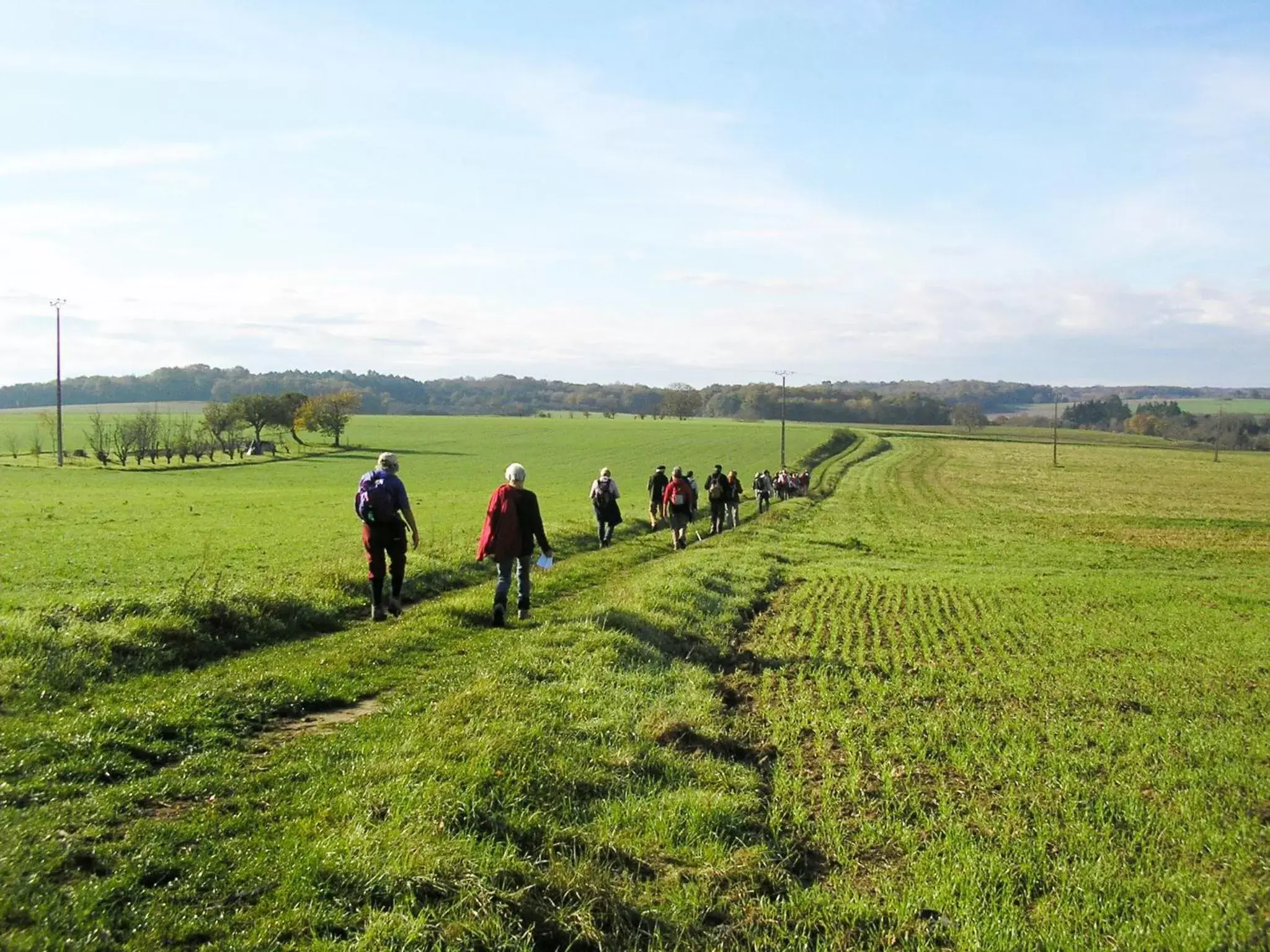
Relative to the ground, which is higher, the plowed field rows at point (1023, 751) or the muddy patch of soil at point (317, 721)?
the muddy patch of soil at point (317, 721)

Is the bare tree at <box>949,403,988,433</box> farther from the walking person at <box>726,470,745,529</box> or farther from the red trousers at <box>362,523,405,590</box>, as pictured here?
the red trousers at <box>362,523,405,590</box>

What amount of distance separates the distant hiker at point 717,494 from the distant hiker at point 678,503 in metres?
3.22

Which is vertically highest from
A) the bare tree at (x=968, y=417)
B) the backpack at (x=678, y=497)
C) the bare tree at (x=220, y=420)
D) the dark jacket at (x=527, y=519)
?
the bare tree at (x=968, y=417)

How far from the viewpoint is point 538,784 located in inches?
252

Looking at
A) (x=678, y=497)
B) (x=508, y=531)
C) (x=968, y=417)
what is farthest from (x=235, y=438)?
(x=968, y=417)

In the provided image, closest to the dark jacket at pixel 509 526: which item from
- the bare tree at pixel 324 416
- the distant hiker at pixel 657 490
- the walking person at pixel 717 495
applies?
the distant hiker at pixel 657 490

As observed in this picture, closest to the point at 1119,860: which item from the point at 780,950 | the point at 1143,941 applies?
the point at 1143,941

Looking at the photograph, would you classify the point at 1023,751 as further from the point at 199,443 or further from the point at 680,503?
the point at 199,443

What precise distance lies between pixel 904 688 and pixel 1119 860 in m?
4.41

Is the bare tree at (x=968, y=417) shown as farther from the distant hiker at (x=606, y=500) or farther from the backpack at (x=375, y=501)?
the backpack at (x=375, y=501)

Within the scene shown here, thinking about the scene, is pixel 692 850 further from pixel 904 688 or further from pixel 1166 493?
pixel 1166 493

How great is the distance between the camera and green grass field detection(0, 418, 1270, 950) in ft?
16.0

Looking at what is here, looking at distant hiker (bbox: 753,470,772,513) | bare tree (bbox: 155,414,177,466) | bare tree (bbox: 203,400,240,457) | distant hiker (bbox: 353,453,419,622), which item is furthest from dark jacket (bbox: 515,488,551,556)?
bare tree (bbox: 203,400,240,457)

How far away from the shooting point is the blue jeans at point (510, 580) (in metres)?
11.9
